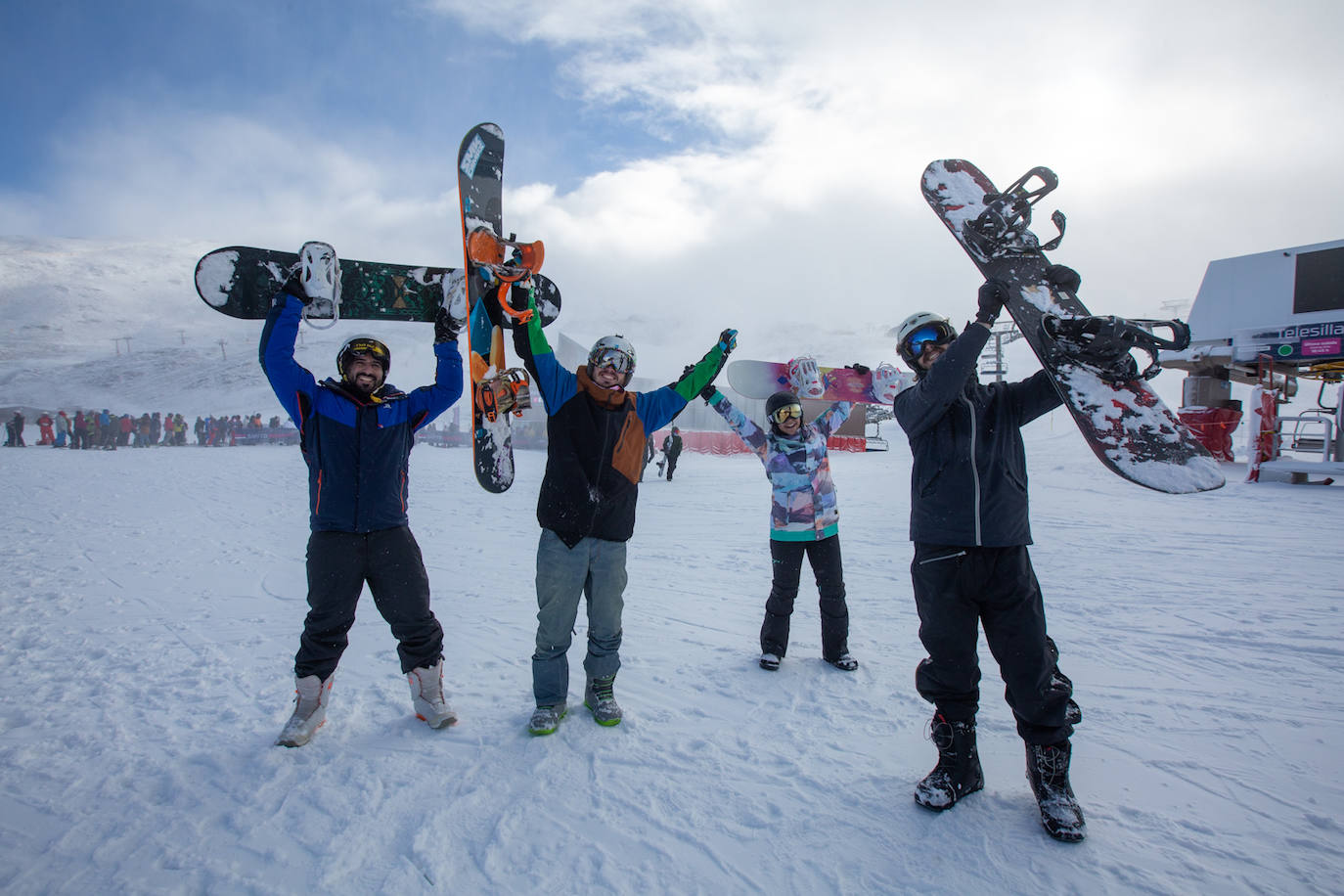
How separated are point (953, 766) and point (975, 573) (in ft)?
2.38

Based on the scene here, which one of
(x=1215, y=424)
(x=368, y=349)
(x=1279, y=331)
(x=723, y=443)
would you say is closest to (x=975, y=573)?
(x=368, y=349)

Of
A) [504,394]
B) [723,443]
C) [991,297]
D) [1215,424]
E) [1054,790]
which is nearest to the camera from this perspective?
[1054,790]

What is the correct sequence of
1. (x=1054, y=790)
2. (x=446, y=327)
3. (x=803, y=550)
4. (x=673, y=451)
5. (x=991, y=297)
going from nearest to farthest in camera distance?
(x=1054, y=790) → (x=991, y=297) → (x=446, y=327) → (x=803, y=550) → (x=673, y=451)

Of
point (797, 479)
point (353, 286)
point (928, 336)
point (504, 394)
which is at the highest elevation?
point (353, 286)

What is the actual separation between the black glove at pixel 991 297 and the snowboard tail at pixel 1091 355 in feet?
0.52

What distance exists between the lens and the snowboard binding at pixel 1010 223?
273 centimetres

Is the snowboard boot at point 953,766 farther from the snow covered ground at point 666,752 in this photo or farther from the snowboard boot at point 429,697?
the snowboard boot at point 429,697

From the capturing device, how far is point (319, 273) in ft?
9.12

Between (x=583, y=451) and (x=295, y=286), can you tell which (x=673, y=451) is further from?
(x=295, y=286)

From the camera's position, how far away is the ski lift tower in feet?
36.8

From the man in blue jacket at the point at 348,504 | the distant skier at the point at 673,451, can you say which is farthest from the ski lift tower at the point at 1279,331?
the man in blue jacket at the point at 348,504

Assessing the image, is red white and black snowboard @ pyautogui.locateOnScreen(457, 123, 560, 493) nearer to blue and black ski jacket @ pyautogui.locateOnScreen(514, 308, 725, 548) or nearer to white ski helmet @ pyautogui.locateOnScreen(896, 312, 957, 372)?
blue and black ski jacket @ pyautogui.locateOnScreen(514, 308, 725, 548)

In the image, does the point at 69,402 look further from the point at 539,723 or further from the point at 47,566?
the point at 539,723

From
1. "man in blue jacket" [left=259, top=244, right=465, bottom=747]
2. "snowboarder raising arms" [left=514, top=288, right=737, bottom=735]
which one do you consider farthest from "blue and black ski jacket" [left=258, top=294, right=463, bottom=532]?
"snowboarder raising arms" [left=514, top=288, right=737, bottom=735]
